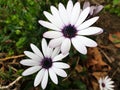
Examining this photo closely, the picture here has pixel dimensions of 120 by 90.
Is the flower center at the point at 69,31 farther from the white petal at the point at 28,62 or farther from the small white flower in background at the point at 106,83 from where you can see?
the small white flower in background at the point at 106,83

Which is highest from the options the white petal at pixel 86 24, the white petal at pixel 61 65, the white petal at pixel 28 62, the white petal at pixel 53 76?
the white petal at pixel 86 24

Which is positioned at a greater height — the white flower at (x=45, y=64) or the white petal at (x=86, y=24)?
the white petal at (x=86, y=24)

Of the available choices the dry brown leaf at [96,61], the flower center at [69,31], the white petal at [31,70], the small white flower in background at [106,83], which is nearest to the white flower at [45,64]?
the white petal at [31,70]

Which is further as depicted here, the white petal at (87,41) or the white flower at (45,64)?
the white flower at (45,64)

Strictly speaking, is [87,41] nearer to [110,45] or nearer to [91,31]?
[91,31]

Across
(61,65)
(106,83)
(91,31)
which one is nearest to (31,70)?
(61,65)

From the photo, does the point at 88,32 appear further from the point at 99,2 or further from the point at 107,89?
the point at 99,2

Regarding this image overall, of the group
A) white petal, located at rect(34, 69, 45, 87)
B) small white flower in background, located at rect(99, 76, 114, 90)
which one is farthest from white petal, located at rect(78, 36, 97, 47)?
small white flower in background, located at rect(99, 76, 114, 90)
